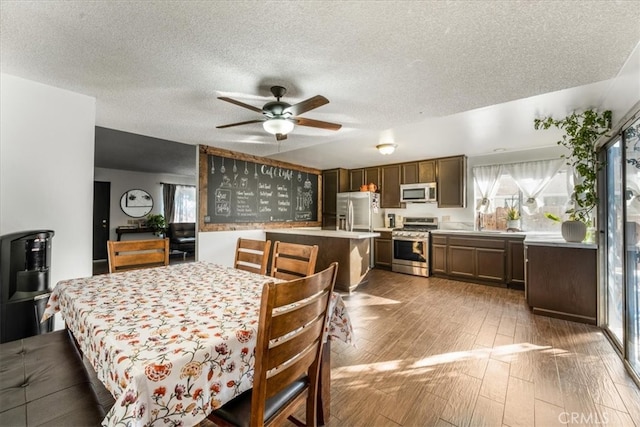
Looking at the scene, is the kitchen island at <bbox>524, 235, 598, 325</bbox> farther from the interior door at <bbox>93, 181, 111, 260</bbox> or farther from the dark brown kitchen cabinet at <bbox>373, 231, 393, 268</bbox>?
the interior door at <bbox>93, 181, 111, 260</bbox>

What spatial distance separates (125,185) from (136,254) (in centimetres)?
600

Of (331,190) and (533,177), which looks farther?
(331,190)

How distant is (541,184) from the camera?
4402 mm

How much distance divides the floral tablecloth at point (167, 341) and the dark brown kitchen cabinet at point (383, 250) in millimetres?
4240

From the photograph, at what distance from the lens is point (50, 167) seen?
221 centimetres

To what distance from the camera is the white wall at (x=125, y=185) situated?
6.65 meters

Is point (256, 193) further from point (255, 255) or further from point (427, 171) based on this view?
point (427, 171)

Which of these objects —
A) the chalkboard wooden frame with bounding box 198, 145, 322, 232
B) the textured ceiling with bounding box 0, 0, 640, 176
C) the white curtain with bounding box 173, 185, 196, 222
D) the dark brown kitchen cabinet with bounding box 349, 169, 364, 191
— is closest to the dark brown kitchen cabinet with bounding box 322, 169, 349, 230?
the dark brown kitchen cabinet with bounding box 349, 169, 364, 191

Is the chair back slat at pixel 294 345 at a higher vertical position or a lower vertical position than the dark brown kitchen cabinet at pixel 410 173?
lower

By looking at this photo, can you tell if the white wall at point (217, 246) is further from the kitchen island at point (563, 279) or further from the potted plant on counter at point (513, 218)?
the potted plant on counter at point (513, 218)

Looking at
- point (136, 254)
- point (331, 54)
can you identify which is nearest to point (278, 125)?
point (331, 54)

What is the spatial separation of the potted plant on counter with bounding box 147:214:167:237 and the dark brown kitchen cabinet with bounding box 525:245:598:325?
770 centimetres

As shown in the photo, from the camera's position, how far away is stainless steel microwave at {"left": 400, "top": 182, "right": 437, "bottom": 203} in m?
5.13

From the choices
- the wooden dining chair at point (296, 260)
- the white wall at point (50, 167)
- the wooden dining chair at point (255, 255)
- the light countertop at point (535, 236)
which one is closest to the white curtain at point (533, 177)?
the light countertop at point (535, 236)
